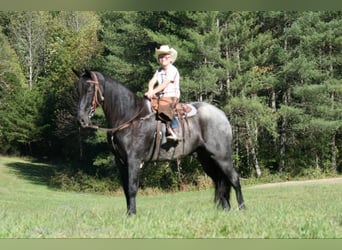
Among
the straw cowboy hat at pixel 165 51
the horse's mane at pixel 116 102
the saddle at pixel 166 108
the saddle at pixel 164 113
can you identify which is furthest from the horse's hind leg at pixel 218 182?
the straw cowboy hat at pixel 165 51

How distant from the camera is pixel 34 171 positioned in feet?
115

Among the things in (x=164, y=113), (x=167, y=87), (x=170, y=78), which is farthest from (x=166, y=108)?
(x=170, y=78)

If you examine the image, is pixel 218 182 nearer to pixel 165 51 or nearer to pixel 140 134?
pixel 140 134

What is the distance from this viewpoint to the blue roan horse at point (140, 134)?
648 cm

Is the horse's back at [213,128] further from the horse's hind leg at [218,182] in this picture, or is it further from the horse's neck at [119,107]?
the horse's neck at [119,107]

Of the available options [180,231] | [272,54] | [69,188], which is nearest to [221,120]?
[180,231]

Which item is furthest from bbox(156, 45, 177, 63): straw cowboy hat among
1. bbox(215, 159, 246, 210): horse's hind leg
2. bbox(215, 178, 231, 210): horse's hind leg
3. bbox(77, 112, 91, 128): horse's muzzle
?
bbox(215, 178, 231, 210): horse's hind leg

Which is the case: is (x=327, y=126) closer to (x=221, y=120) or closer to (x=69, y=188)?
(x=69, y=188)

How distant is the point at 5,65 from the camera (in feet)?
122

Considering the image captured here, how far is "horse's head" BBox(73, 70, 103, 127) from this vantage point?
633 cm

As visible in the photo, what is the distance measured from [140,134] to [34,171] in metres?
30.2

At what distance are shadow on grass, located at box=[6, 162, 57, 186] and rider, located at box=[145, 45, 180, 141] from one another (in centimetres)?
2579

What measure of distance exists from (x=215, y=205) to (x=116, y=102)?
2207 millimetres

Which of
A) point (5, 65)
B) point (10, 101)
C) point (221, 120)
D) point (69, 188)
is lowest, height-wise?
point (69, 188)
